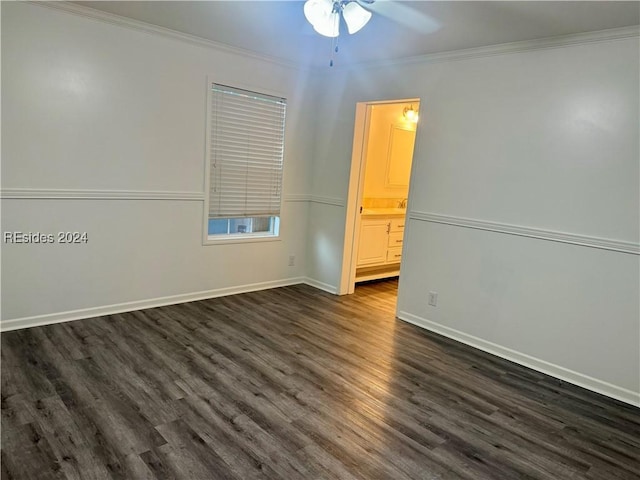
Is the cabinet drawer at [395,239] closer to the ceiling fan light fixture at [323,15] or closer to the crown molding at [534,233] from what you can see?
the crown molding at [534,233]

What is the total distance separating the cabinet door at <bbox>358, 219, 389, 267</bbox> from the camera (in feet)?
16.2

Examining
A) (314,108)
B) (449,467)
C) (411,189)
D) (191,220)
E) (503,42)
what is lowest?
(449,467)

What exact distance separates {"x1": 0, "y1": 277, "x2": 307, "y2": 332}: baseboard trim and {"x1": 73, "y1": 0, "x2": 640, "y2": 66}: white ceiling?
2376mm

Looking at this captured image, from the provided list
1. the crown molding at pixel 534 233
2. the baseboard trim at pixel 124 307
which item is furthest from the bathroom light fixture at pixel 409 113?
the baseboard trim at pixel 124 307

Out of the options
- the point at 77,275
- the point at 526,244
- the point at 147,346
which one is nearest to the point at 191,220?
the point at 77,275

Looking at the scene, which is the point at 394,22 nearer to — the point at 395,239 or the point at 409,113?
the point at 409,113

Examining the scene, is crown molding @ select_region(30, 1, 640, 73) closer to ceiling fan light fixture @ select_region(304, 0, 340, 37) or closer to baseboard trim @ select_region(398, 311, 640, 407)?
ceiling fan light fixture @ select_region(304, 0, 340, 37)

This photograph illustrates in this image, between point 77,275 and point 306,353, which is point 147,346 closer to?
point 77,275

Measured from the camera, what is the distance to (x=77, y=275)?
347 centimetres

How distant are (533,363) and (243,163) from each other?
3181mm

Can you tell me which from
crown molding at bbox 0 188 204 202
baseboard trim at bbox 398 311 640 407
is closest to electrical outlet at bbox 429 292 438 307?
baseboard trim at bbox 398 311 640 407

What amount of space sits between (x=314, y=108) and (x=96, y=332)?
314 cm

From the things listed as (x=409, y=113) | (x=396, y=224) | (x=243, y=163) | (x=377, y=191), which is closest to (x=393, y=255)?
(x=396, y=224)

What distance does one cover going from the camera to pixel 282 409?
2.45 meters
